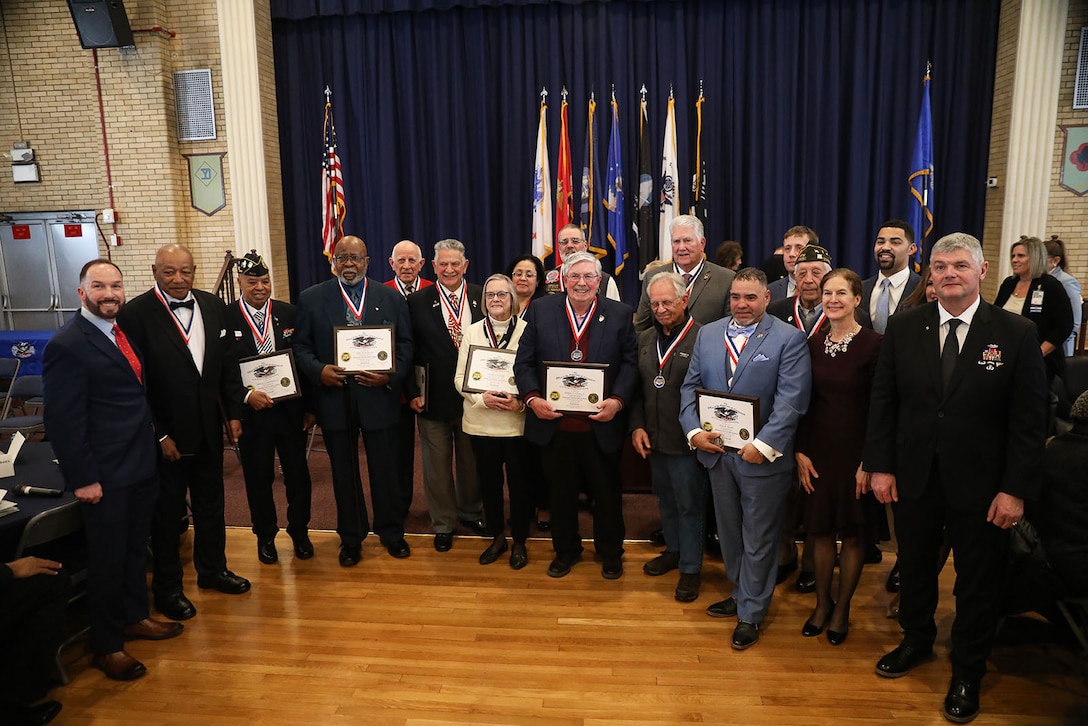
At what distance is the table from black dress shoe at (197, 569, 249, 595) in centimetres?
92

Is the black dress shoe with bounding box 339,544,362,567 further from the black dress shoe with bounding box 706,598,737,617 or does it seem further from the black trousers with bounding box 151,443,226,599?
the black dress shoe with bounding box 706,598,737,617

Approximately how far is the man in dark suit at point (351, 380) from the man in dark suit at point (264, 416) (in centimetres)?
13

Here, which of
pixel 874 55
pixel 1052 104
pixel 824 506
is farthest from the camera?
pixel 874 55

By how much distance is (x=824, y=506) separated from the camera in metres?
3.22

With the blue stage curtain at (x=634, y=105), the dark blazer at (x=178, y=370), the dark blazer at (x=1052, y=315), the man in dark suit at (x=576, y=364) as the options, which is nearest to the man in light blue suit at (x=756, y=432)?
the man in dark suit at (x=576, y=364)

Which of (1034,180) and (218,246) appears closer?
(1034,180)

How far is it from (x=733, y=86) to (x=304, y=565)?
281 inches

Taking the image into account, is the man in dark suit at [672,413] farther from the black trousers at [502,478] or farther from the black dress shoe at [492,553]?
the black dress shoe at [492,553]

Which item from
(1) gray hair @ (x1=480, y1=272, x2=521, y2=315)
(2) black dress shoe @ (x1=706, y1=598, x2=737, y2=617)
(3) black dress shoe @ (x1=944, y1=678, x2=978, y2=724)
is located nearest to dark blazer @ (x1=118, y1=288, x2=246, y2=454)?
(1) gray hair @ (x1=480, y1=272, x2=521, y2=315)

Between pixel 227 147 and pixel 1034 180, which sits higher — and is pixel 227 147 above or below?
above

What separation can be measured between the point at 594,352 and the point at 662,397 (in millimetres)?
429

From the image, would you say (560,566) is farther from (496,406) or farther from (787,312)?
(787,312)

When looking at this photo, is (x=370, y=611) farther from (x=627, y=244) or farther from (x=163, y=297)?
(x=627, y=244)

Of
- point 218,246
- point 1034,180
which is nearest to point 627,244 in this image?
point 1034,180
